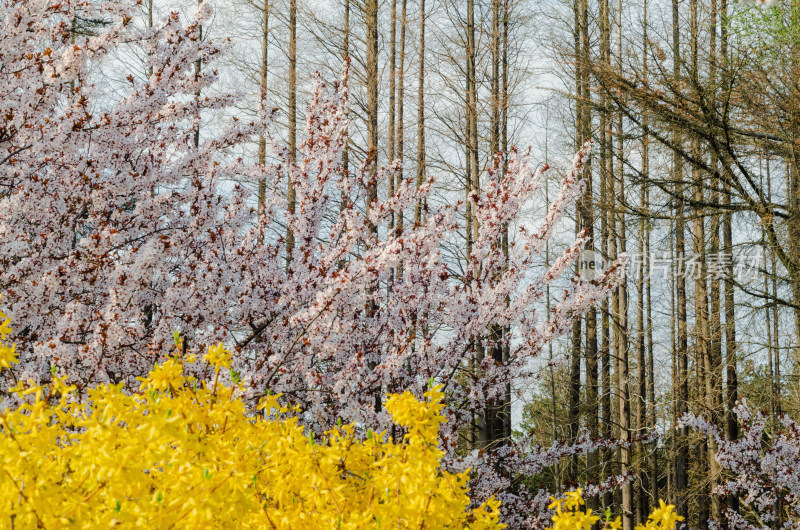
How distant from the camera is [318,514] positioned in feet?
7.47

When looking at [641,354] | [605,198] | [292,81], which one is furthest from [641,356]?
[292,81]

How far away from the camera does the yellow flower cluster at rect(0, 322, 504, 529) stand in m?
1.58

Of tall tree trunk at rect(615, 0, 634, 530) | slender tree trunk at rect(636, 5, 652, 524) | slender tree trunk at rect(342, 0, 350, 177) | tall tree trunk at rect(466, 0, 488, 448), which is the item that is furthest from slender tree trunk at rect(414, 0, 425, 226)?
slender tree trunk at rect(636, 5, 652, 524)

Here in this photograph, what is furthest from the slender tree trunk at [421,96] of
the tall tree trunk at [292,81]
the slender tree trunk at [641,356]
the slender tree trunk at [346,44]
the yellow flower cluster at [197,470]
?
the yellow flower cluster at [197,470]

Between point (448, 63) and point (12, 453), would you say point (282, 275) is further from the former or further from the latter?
point (448, 63)

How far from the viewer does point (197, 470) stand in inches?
67.4

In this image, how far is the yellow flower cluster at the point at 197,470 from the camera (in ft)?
5.17

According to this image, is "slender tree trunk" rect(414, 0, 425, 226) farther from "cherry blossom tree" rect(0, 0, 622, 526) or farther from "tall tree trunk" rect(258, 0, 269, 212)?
"cherry blossom tree" rect(0, 0, 622, 526)

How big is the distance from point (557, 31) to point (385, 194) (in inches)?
→ 184

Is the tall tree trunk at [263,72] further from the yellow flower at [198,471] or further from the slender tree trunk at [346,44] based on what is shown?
the yellow flower at [198,471]

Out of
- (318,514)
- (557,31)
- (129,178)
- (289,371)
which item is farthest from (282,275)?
(557,31)

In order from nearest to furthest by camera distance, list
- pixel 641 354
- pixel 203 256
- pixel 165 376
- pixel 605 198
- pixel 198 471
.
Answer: pixel 198 471, pixel 165 376, pixel 203 256, pixel 605 198, pixel 641 354

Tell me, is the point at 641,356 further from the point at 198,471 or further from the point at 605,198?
the point at 198,471

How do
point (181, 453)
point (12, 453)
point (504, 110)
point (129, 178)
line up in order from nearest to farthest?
point (12, 453) → point (181, 453) → point (129, 178) → point (504, 110)
